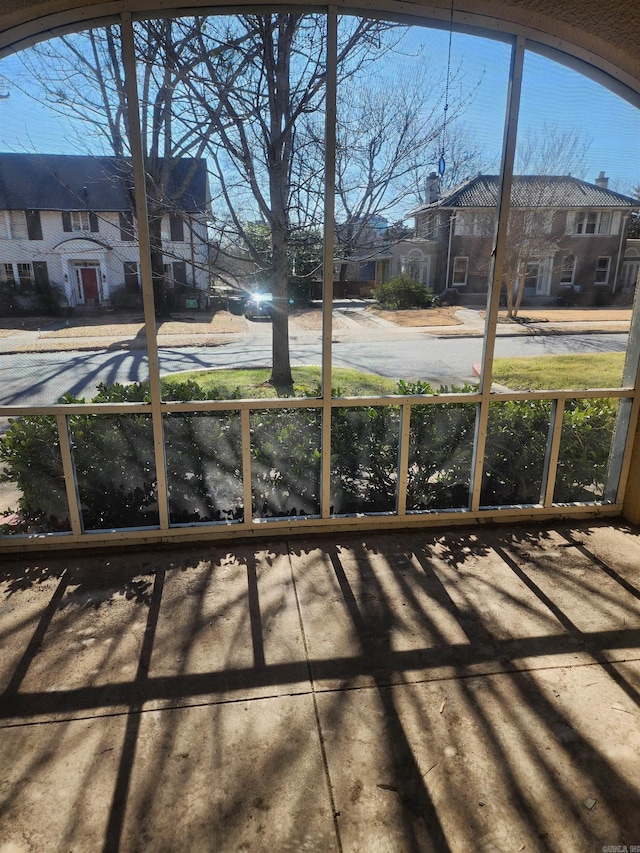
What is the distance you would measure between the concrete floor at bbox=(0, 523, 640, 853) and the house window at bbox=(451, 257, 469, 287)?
179cm

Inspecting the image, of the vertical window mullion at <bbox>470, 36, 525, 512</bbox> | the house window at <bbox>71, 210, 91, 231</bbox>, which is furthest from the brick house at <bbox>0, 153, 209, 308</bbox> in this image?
the vertical window mullion at <bbox>470, 36, 525, 512</bbox>

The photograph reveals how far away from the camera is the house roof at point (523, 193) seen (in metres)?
3.46

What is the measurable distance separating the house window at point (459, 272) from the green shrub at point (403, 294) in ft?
0.55

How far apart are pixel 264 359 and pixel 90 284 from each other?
3.75 ft

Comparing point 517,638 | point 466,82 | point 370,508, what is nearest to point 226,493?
point 370,508

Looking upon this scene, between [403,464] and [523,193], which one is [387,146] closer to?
[523,193]

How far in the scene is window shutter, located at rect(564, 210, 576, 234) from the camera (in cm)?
358

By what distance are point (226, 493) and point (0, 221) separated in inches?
83.6

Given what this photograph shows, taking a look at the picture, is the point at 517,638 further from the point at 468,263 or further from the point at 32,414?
the point at 32,414

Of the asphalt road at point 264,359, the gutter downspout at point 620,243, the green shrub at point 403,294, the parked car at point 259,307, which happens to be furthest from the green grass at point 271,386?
the gutter downspout at point 620,243

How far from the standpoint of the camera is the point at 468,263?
140 inches

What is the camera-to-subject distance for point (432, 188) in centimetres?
342

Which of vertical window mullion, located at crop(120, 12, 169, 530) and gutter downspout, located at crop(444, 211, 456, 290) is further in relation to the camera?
gutter downspout, located at crop(444, 211, 456, 290)

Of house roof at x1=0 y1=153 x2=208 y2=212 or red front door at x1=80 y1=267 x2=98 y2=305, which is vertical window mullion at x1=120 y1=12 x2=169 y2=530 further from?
red front door at x1=80 y1=267 x2=98 y2=305
